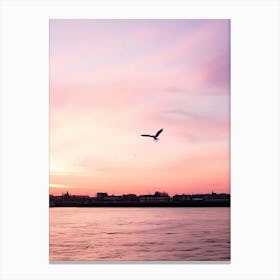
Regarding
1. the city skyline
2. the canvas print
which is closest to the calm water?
the canvas print

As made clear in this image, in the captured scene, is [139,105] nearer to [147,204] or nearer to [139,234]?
[147,204]

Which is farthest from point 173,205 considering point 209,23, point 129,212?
point 209,23

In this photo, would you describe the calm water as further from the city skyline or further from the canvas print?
the city skyline

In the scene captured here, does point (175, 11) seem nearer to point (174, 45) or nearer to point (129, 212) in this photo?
point (174, 45)

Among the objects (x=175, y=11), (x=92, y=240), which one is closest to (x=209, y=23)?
(x=175, y=11)

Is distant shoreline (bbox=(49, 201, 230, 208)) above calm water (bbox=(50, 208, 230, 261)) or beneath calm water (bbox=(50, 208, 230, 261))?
above

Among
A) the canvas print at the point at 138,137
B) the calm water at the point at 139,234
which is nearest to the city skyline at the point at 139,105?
the canvas print at the point at 138,137
